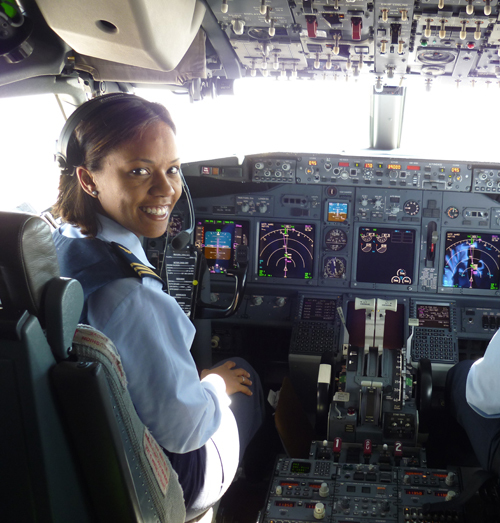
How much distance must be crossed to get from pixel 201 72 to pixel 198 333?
50.2 inches

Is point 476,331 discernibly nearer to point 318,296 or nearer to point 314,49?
point 318,296

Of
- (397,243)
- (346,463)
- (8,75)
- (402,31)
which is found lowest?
(346,463)

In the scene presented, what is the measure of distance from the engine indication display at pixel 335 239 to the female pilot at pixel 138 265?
1882 millimetres

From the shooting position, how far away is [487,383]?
1.90 meters

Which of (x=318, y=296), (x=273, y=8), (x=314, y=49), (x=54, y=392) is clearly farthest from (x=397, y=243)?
(x=54, y=392)

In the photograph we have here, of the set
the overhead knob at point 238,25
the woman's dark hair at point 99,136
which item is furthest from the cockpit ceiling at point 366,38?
the woman's dark hair at point 99,136

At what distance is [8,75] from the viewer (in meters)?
1.77

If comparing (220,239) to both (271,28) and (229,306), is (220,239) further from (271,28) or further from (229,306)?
(271,28)

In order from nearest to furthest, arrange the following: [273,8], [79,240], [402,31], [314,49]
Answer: [79,240], [273,8], [402,31], [314,49]

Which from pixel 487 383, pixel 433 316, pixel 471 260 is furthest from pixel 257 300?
pixel 487 383

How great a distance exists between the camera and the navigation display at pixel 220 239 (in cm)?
340

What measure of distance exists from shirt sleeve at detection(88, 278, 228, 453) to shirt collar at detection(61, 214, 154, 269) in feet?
0.64

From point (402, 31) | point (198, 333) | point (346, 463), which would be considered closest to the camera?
point (402, 31)

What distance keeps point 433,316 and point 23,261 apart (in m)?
2.81
